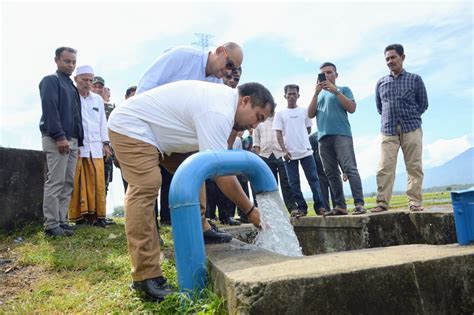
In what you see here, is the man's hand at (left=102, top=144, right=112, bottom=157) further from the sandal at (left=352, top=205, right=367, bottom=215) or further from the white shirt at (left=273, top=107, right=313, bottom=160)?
the sandal at (left=352, top=205, right=367, bottom=215)

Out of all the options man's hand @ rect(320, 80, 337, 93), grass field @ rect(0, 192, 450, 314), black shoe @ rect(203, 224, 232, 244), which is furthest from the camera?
man's hand @ rect(320, 80, 337, 93)

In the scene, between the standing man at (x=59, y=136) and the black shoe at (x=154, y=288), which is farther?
the standing man at (x=59, y=136)

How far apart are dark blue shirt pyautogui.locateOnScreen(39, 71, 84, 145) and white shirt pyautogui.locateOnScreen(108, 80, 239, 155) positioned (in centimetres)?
235

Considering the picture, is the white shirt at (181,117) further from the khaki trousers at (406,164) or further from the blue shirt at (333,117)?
the khaki trousers at (406,164)

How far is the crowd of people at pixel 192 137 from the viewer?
2.76 m

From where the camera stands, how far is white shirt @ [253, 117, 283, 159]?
276 inches

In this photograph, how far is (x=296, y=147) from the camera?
21.3 ft

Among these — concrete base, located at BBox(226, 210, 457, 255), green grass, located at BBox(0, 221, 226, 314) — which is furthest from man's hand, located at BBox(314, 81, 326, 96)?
green grass, located at BBox(0, 221, 226, 314)

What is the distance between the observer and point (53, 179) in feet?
16.3

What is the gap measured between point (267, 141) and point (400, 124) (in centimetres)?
237

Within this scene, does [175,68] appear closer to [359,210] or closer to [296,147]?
[359,210]

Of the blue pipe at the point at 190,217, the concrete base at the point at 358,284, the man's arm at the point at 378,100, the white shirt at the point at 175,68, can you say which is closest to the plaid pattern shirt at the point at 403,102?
the man's arm at the point at 378,100

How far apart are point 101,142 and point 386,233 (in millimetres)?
4229

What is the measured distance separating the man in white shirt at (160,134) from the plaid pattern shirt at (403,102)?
3.22m
